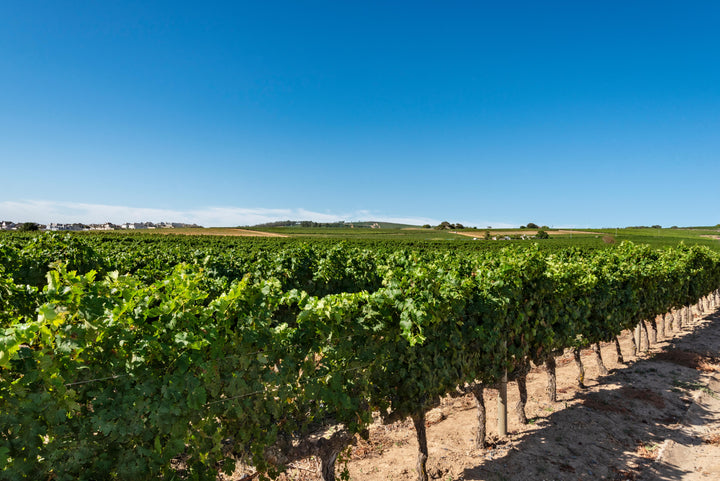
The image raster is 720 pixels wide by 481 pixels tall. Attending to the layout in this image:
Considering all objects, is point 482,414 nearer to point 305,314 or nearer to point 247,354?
point 305,314

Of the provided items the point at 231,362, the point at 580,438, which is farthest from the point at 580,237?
the point at 231,362

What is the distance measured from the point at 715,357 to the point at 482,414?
1233cm

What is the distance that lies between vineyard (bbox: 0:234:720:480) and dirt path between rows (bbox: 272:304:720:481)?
0.81 metres

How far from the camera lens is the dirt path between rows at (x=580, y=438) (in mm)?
6402

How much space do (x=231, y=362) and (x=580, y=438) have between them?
743 centimetres

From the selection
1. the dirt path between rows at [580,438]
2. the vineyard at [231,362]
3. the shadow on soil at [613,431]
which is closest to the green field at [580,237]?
the shadow on soil at [613,431]

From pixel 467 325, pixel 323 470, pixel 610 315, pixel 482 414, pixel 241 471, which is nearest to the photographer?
pixel 323 470

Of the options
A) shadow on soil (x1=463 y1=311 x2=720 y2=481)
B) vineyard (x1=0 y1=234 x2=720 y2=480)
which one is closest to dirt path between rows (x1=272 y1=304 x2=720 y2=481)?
shadow on soil (x1=463 y1=311 x2=720 y2=481)

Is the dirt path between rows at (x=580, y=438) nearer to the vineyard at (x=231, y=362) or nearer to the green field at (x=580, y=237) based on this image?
the vineyard at (x=231, y=362)

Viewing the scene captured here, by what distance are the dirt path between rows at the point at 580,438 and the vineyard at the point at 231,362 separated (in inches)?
31.7

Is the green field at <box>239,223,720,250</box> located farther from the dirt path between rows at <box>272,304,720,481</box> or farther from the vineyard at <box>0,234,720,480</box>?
the vineyard at <box>0,234,720,480</box>

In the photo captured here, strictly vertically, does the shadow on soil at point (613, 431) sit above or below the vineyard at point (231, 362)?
below

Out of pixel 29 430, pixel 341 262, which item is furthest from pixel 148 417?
pixel 341 262

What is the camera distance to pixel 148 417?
3285mm
